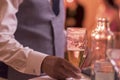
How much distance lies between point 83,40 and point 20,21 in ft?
0.89

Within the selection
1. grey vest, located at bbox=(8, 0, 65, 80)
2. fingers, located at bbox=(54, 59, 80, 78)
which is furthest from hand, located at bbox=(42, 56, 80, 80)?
grey vest, located at bbox=(8, 0, 65, 80)

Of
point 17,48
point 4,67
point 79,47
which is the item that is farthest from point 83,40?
point 4,67

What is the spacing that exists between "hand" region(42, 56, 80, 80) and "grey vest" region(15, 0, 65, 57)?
207mm

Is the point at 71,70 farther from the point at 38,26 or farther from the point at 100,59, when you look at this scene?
the point at 38,26

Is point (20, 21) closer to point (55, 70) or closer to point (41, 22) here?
point (41, 22)

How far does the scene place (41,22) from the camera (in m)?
1.16

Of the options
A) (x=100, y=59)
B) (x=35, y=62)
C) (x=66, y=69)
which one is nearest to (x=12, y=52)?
(x=35, y=62)

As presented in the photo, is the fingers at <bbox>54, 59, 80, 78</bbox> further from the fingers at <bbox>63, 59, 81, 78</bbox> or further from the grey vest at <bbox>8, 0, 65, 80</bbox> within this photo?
the grey vest at <bbox>8, 0, 65, 80</bbox>

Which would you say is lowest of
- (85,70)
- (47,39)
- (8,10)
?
(85,70)

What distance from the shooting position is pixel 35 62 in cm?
97

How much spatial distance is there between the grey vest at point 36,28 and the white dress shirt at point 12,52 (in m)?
0.13

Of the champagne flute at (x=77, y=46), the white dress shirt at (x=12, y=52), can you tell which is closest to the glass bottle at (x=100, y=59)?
the champagne flute at (x=77, y=46)

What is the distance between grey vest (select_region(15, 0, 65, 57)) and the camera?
1126mm

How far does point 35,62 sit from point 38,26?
0.23m
